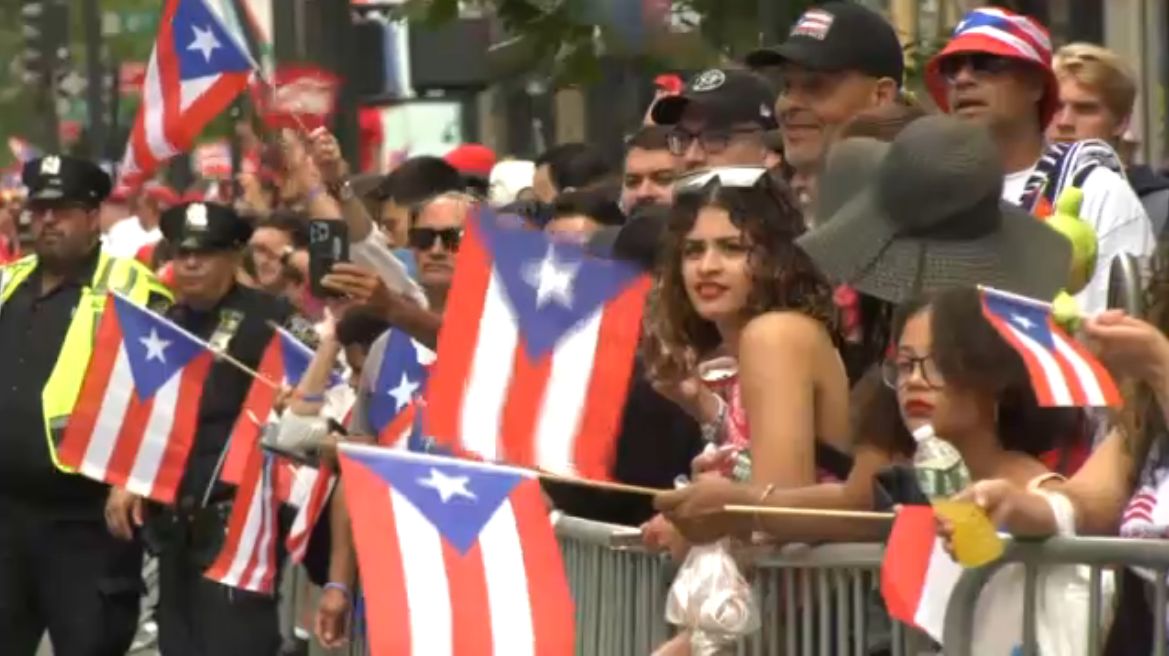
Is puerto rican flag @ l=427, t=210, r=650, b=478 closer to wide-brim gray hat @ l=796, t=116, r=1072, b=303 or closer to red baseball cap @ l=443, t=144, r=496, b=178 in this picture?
wide-brim gray hat @ l=796, t=116, r=1072, b=303

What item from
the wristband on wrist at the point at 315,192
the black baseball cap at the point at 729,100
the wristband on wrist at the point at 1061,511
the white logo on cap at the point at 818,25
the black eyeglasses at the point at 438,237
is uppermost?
the white logo on cap at the point at 818,25

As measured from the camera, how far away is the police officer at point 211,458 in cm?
1351

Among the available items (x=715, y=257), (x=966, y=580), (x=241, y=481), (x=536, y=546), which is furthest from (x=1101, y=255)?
(x=241, y=481)

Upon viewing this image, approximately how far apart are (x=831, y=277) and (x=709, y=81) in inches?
81.5

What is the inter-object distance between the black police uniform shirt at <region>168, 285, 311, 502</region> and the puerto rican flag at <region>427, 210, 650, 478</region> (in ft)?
17.4

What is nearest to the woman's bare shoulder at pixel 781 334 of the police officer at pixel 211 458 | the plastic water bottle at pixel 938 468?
the plastic water bottle at pixel 938 468

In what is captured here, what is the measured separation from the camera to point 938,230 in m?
7.33

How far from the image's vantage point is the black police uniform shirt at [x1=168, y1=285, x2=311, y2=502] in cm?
1379

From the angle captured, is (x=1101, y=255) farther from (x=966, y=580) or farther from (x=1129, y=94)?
(x=966, y=580)

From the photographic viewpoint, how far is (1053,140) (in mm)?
9055

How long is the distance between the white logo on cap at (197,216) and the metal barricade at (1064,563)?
8220 mm

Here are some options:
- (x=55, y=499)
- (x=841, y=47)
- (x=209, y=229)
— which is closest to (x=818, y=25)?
(x=841, y=47)

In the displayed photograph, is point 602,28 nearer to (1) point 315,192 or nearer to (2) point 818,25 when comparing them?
(1) point 315,192

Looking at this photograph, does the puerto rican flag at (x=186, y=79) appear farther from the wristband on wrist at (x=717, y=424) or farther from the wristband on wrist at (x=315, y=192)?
the wristband on wrist at (x=717, y=424)
